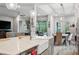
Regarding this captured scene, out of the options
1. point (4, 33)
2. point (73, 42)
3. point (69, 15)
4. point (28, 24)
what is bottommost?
point (73, 42)

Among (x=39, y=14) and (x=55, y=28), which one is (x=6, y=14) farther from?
(x=55, y=28)

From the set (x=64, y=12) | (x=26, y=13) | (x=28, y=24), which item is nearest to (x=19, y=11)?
(x=26, y=13)

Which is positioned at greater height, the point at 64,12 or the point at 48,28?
the point at 64,12

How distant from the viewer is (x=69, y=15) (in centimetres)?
218

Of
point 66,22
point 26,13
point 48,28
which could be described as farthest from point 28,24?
point 66,22

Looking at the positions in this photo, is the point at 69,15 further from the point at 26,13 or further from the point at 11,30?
the point at 11,30

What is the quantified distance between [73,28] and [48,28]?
0.50 metres

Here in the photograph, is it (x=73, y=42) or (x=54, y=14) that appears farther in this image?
(x=54, y=14)

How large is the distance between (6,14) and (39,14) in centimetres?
65

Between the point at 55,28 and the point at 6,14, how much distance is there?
0.98m

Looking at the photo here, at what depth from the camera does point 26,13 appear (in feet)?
7.57

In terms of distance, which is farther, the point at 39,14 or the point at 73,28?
the point at 39,14

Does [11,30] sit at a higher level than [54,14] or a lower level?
lower

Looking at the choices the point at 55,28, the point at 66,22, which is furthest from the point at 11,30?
the point at 66,22
